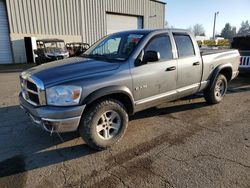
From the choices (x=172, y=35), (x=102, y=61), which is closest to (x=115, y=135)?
(x=102, y=61)

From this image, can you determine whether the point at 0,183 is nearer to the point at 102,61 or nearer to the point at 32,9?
the point at 102,61

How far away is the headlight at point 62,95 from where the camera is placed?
3072 mm

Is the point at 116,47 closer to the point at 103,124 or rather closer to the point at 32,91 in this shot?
the point at 103,124

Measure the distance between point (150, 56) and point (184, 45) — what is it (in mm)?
1409

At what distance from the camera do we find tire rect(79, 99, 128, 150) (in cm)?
331

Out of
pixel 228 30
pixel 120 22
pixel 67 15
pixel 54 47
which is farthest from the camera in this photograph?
pixel 228 30

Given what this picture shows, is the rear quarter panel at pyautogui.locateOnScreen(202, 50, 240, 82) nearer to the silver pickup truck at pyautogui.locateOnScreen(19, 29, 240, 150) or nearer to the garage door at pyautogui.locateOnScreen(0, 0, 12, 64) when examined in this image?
the silver pickup truck at pyautogui.locateOnScreen(19, 29, 240, 150)

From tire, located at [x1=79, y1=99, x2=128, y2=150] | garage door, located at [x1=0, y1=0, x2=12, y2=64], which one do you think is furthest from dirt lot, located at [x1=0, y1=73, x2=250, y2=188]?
garage door, located at [x1=0, y1=0, x2=12, y2=64]

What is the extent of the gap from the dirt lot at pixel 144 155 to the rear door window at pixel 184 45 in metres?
1.42

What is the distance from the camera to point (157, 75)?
4066mm

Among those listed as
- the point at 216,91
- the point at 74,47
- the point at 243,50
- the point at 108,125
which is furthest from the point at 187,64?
the point at 74,47

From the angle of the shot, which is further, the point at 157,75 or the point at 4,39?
the point at 4,39

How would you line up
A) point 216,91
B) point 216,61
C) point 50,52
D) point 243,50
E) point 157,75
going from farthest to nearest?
point 50,52
point 243,50
point 216,91
point 216,61
point 157,75

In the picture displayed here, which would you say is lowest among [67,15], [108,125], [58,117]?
[108,125]
